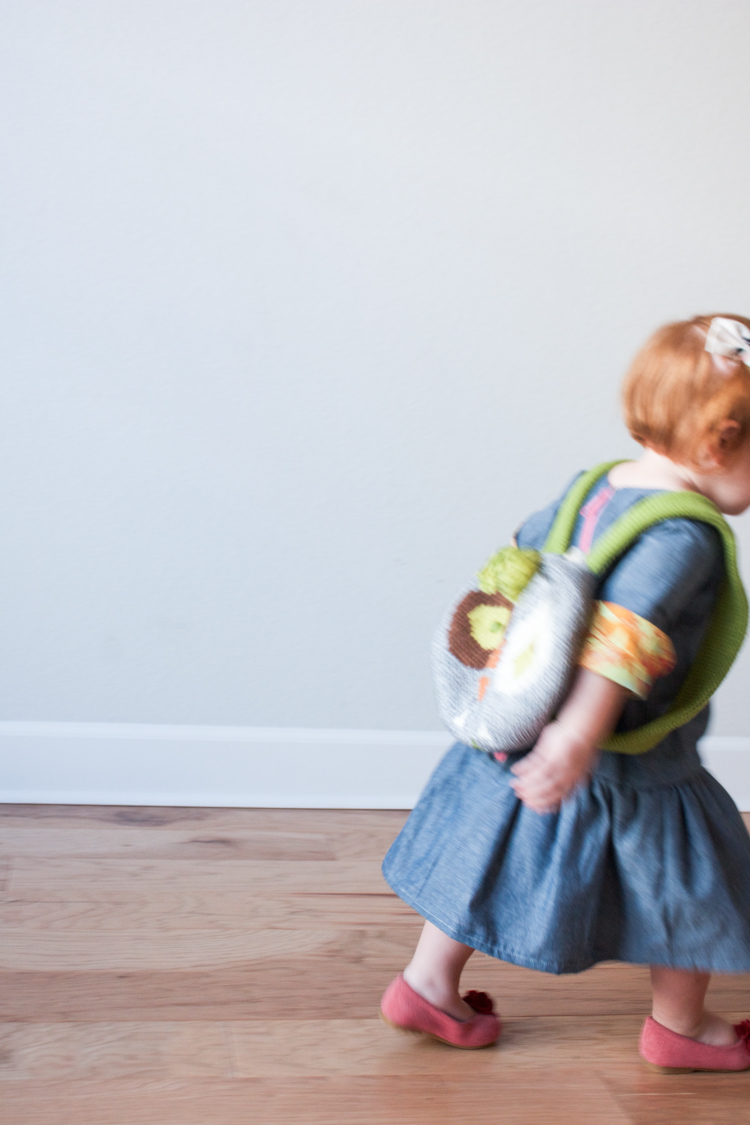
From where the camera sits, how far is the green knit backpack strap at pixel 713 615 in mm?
839

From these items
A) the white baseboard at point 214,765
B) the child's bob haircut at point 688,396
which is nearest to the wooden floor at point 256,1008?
the white baseboard at point 214,765

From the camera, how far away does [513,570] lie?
33.4 inches

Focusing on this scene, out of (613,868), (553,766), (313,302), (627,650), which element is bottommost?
(613,868)

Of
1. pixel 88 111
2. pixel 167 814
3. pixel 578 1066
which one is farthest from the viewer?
pixel 167 814

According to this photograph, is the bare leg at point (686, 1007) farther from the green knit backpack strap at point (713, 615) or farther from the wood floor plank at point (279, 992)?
the green knit backpack strap at point (713, 615)

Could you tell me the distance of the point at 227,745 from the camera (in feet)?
5.03

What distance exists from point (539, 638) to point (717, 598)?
19 cm

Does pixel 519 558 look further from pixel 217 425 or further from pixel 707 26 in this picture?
pixel 707 26

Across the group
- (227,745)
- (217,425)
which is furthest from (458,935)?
(217,425)

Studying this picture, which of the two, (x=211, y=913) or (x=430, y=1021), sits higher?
(x=430, y=1021)

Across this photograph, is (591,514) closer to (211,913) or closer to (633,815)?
A: (633,815)

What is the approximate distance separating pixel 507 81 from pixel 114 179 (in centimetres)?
57

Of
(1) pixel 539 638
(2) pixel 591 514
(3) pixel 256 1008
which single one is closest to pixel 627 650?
(1) pixel 539 638

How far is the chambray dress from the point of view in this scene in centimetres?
90
